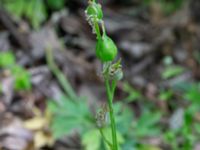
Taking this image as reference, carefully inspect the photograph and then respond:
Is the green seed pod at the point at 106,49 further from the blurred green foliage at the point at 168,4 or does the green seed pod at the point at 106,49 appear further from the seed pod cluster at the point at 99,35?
the blurred green foliage at the point at 168,4

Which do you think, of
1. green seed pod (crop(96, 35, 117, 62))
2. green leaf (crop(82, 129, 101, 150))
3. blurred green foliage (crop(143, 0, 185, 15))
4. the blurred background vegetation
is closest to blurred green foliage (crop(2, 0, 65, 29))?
the blurred background vegetation

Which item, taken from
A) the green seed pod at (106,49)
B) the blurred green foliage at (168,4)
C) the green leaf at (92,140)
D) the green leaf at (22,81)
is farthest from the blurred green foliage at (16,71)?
the green seed pod at (106,49)

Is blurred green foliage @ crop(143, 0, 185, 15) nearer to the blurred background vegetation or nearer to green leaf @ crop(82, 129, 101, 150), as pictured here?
the blurred background vegetation

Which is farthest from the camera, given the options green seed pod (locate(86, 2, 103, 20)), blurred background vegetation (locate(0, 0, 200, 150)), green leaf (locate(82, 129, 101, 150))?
blurred background vegetation (locate(0, 0, 200, 150))

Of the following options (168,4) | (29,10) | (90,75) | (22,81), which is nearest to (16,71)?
(22,81)

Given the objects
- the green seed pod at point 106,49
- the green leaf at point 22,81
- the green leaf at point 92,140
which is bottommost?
the green seed pod at point 106,49

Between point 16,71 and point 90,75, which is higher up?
point 90,75

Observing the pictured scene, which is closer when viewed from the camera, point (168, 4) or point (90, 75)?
point (90, 75)

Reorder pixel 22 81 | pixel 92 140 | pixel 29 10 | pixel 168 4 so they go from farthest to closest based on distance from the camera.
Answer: pixel 168 4
pixel 29 10
pixel 22 81
pixel 92 140

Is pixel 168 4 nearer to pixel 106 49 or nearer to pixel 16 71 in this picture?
pixel 16 71
